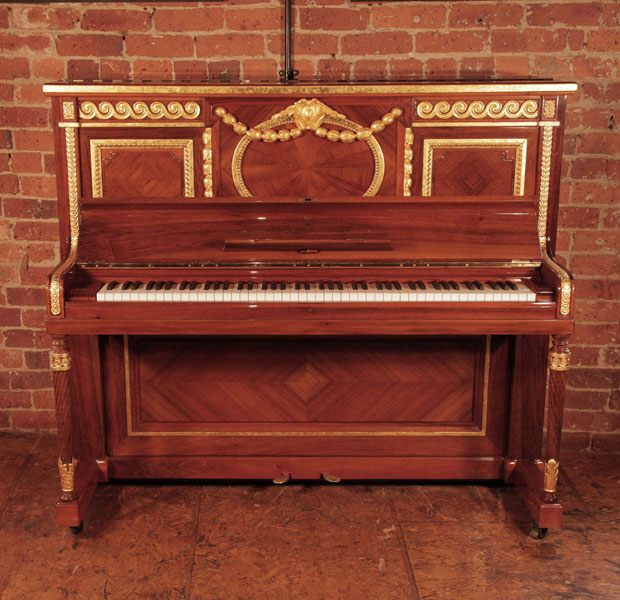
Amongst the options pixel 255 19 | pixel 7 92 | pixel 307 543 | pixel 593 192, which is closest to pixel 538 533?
pixel 307 543

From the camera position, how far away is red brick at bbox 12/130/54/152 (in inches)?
120

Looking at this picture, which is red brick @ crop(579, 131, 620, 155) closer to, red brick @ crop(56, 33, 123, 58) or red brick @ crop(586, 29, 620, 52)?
red brick @ crop(586, 29, 620, 52)

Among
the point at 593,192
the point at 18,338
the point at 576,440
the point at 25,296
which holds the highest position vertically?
the point at 593,192

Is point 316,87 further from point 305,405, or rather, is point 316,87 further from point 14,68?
point 14,68

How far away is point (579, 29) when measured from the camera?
2.93m

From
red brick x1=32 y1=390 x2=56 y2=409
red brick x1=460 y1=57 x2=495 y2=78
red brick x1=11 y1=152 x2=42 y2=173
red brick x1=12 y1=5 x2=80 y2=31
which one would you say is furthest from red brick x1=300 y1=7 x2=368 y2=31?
red brick x1=32 y1=390 x2=56 y2=409

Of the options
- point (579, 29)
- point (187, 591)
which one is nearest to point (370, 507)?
point (187, 591)

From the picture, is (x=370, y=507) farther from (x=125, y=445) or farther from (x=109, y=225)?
(x=109, y=225)

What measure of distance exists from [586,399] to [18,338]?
2.78m

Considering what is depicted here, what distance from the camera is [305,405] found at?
2865 millimetres

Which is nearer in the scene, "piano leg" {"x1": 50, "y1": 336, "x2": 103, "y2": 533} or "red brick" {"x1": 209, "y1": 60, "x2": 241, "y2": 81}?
"piano leg" {"x1": 50, "y1": 336, "x2": 103, "y2": 533}

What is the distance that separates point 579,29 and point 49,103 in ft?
7.76

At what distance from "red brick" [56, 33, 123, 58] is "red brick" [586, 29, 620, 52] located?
2065mm

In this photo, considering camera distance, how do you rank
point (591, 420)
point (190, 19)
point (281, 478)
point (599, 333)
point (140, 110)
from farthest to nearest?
point (591, 420)
point (599, 333)
point (190, 19)
point (281, 478)
point (140, 110)
